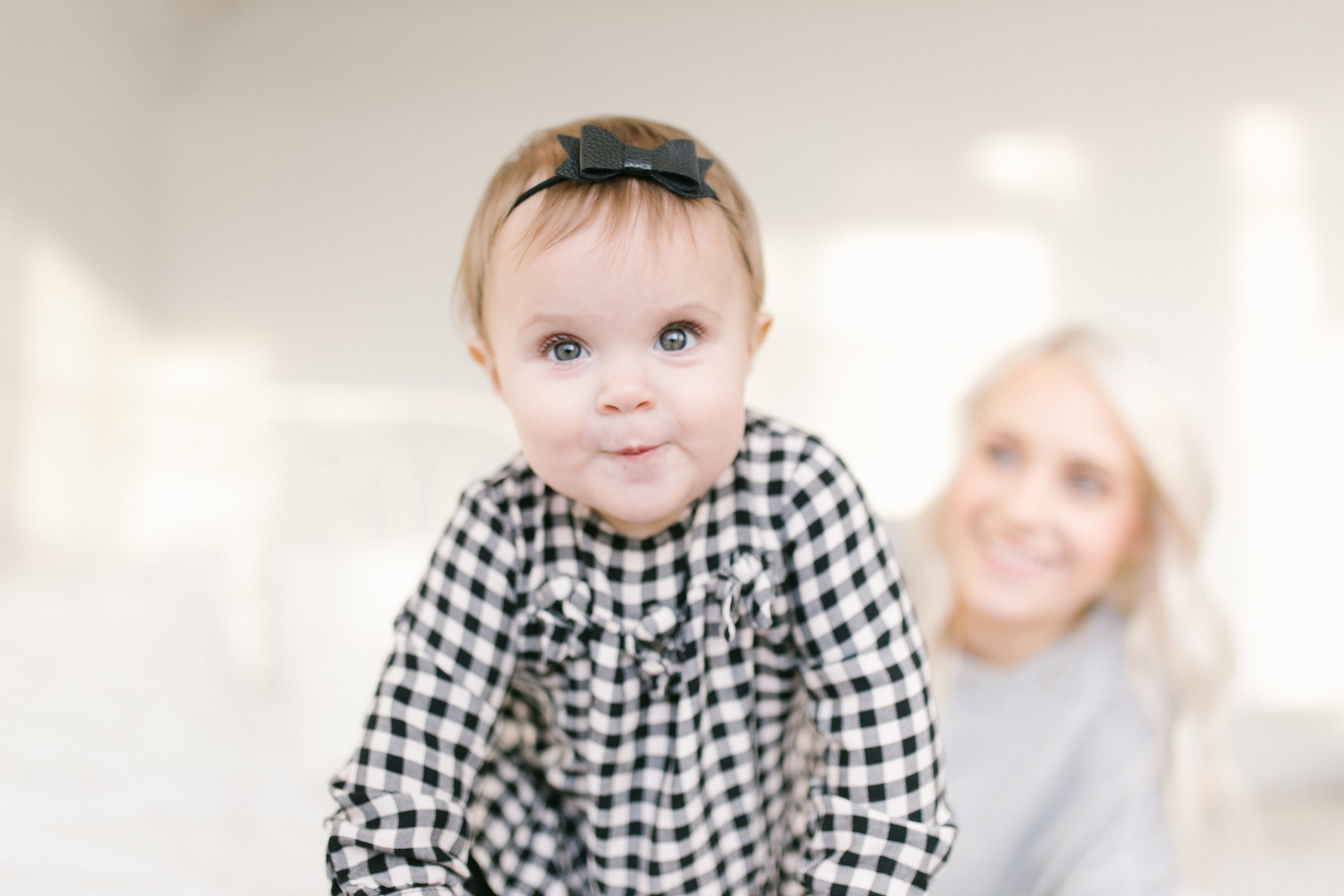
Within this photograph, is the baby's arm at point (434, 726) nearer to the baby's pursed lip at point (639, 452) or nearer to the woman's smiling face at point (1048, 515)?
the baby's pursed lip at point (639, 452)

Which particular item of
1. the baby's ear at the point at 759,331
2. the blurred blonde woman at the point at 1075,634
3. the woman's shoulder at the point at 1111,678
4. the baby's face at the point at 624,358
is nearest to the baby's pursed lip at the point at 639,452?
the baby's face at the point at 624,358

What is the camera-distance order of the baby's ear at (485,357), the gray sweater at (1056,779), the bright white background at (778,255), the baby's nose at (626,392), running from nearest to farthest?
1. the baby's nose at (626,392)
2. the baby's ear at (485,357)
3. the gray sweater at (1056,779)
4. the bright white background at (778,255)

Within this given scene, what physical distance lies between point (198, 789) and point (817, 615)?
1053 millimetres

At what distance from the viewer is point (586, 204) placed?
0.67 meters

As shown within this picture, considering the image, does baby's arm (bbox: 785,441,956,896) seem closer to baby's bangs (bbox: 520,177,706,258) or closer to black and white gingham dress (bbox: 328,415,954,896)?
black and white gingham dress (bbox: 328,415,954,896)

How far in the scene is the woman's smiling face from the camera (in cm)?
140

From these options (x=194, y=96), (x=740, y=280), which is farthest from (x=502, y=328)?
(x=194, y=96)

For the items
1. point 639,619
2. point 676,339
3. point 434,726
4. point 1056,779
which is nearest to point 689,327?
point 676,339

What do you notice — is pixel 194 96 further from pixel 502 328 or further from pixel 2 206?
pixel 502 328

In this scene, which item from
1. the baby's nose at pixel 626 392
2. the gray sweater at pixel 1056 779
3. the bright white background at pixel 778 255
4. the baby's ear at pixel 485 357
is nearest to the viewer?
the baby's nose at pixel 626 392

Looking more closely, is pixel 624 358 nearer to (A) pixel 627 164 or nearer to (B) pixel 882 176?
(A) pixel 627 164

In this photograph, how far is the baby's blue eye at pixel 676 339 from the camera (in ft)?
2.27

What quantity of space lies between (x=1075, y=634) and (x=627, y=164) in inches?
45.0

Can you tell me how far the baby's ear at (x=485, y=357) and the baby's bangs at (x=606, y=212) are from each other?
0.41 ft
